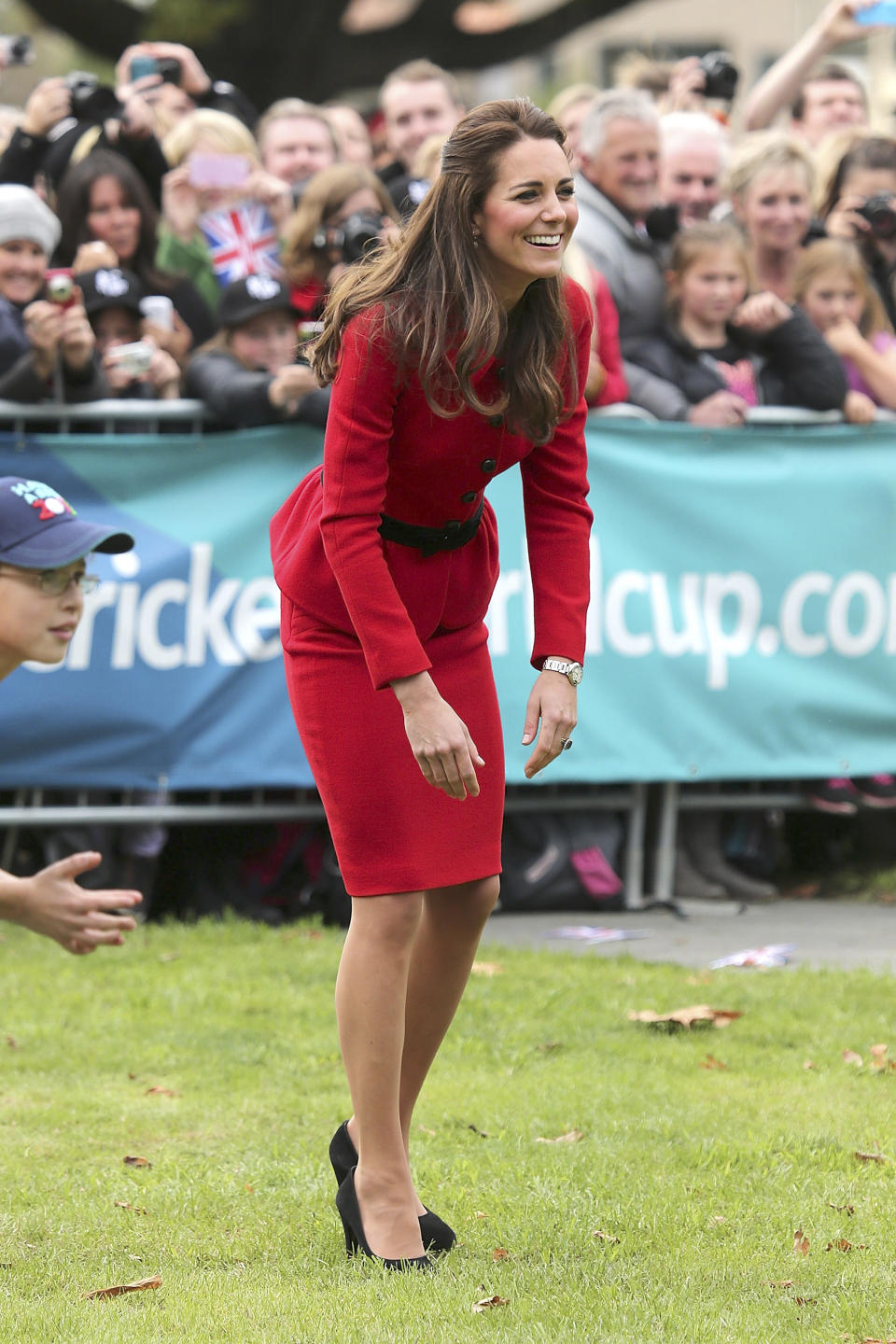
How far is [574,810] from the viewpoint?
7.62 m

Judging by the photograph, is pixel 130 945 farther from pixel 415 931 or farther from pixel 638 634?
pixel 415 931

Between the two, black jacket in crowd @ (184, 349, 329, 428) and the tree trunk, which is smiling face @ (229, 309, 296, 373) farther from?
the tree trunk

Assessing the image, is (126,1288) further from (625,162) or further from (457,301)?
(625,162)

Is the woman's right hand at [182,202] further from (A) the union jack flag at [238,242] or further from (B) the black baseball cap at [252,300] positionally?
(B) the black baseball cap at [252,300]

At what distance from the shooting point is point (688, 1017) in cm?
548

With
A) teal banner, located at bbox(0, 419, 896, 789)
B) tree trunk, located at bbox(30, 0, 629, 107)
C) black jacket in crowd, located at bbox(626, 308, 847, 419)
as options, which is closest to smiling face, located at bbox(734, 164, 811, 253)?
black jacket in crowd, located at bbox(626, 308, 847, 419)

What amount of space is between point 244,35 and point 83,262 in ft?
44.3

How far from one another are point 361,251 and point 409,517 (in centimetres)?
342

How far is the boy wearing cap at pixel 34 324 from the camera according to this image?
680 cm

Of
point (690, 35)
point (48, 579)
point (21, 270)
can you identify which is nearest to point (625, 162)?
point (21, 270)

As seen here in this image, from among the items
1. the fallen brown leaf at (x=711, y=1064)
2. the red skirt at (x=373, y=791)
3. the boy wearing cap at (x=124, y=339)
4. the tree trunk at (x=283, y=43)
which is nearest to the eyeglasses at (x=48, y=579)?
the red skirt at (x=373, y=791)

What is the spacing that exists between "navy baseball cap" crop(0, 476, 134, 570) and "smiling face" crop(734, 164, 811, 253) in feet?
17.0

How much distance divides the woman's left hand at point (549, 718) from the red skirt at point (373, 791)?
151 mm

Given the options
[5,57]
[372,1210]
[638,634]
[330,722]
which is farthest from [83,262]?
[372,1210]
